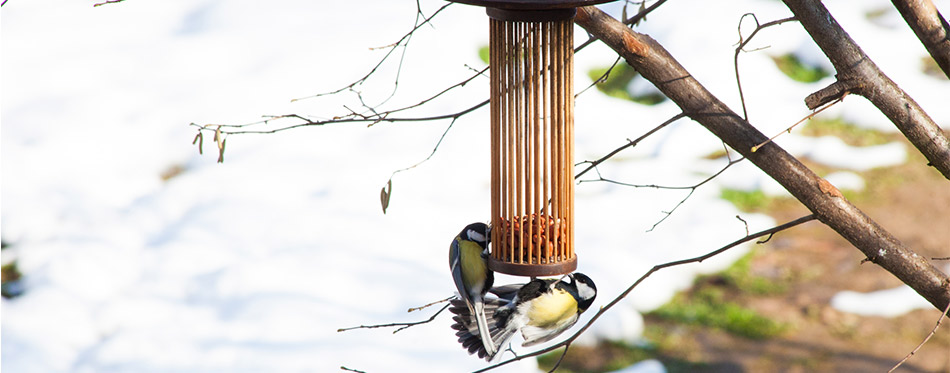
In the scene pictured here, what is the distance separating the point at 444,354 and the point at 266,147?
3035 mm

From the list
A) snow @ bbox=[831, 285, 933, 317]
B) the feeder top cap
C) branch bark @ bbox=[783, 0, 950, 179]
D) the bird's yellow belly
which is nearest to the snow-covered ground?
snow @ bbox=[831, 285, 933, 317]

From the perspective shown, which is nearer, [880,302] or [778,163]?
[778,163]

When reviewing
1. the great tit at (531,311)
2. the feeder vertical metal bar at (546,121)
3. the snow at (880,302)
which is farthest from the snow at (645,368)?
the feeder vertical metal bar at (546,121)

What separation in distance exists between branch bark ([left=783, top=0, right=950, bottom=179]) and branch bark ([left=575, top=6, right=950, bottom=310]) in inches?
9.1

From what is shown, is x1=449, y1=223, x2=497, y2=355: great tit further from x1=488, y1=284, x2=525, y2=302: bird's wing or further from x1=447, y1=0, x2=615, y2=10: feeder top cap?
x1=447, y1=0, x2=615, y2=10: feeder top cap

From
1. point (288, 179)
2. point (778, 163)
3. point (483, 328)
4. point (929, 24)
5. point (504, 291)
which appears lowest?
point (483, 328)

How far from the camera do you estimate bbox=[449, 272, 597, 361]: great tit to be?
2.23m

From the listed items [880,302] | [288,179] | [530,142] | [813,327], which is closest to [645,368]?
[813,327]

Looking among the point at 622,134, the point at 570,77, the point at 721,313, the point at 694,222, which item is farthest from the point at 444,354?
the point at 622,134

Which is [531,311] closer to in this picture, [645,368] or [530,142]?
[530,142]

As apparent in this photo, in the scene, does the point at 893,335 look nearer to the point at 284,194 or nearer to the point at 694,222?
the point at 694,222

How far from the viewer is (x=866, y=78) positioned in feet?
7.09

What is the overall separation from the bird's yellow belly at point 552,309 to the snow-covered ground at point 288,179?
7.72ft

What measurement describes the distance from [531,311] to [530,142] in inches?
16.6
